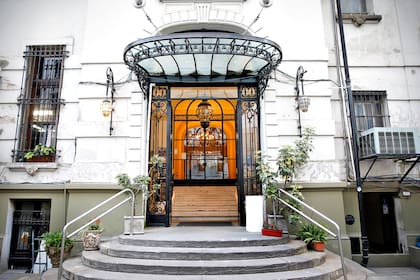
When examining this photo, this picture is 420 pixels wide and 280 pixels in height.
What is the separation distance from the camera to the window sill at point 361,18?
7.85 meters

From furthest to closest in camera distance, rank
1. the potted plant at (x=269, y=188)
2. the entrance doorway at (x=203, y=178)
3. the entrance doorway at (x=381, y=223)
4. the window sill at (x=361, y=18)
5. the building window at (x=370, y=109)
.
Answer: the window sill at (x=361, y=18), the building window at (x=370, y=109), the entrance doorway at (x=381, y=223), the entrance doorway at (x=203, y=178), the potted plant at (x=269, y=188)

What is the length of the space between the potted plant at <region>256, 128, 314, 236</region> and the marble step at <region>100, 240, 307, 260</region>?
2.71 feet

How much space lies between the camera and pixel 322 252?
212 inches

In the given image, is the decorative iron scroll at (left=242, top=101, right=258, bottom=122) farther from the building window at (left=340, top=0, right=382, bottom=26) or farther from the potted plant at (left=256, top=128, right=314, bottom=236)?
the building window at (left=340, top=0, right=382, bottom=26)

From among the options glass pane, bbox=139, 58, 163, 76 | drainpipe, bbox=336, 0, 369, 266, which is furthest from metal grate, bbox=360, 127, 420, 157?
glass pane, bbox=139, 58, 163, 76

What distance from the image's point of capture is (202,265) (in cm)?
445

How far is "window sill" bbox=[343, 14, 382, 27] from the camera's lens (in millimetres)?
7848

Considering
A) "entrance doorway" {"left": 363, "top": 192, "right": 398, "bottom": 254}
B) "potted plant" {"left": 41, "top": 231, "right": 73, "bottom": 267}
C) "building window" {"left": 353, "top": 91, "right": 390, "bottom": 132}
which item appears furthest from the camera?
"building window" {"left": 353, "top": 91, "right": 390, "bottom": 132}

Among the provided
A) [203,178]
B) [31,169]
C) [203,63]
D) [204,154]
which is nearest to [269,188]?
[203,63]

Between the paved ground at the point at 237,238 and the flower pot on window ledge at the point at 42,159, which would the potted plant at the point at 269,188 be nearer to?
the paved ground at the point at 237,238

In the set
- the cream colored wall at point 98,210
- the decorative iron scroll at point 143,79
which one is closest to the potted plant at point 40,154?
the cream colored wall at point 98,210

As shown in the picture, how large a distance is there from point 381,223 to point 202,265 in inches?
228

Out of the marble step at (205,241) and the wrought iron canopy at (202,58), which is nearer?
the marble step at (205,241)

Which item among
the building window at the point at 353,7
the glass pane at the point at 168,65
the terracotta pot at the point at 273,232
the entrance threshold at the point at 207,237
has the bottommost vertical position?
the entrance threshold at the point at 207,237
